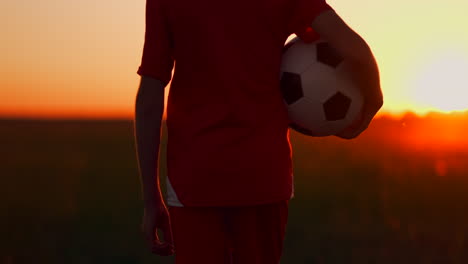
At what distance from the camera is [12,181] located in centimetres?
1209

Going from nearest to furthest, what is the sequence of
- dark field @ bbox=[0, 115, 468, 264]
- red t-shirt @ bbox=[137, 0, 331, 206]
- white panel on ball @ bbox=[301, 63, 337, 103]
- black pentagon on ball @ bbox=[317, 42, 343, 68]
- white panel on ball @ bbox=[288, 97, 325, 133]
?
1. red t-shirt @ bbox=[137, 0, 331, 206]
2. black pentagon on ball @ bbox=[317, 42, 343, 68]
3. white panel on ball @ bbox=[288, 97, 325, 133]
4. white panel on ball @ bbox=[301, 63, 337, 103]
5. dark field @ bbox=[0, 115, 468, 264]

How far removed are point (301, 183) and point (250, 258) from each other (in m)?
8.26

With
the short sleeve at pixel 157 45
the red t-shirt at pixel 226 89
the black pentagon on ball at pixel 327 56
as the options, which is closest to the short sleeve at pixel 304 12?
the red t-shirt at pixel 226 89

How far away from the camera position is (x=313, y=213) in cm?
852

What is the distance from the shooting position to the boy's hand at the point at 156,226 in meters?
3.10

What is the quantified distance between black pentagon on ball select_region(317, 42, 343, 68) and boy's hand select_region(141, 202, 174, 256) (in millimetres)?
927

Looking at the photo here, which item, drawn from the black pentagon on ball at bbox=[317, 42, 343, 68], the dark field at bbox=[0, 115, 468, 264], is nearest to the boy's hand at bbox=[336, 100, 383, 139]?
the black pentagon on ball at bbox=[317, 42, 343, 68]

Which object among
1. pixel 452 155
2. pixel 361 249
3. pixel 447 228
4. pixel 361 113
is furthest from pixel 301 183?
pixel 361 113

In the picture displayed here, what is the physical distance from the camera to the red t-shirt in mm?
2906

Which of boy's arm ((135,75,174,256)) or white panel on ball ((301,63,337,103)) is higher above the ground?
white panel on ball ((301,63,337,103))

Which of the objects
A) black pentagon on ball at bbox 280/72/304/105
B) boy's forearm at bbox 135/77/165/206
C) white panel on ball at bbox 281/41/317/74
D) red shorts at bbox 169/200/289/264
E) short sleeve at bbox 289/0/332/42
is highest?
short sleeve at bbox 289/0/332/42

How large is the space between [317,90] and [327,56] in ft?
0.89

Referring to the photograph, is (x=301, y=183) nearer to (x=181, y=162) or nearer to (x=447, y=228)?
(x=447, y=228)

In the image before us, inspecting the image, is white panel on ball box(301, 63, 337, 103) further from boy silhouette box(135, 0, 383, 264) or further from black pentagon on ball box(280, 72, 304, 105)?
boy silhouette box(135, 0, 383, 264)
